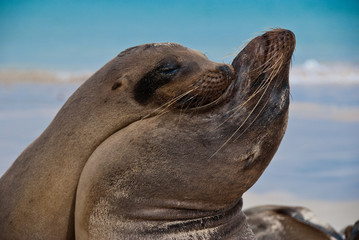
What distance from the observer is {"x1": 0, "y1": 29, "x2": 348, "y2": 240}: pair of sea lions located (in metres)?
3.45

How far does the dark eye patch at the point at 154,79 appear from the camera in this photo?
3.66 metres

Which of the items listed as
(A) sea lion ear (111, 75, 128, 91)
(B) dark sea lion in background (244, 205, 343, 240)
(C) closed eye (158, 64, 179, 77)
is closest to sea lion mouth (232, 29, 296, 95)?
(C) closed eye (158, 64, 179, 77)

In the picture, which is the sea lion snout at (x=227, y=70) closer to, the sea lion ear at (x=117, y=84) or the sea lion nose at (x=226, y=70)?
the sea lion nose at (x=226, y=70)

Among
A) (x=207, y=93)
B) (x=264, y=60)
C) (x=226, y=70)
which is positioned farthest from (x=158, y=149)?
(x=264, y=60)

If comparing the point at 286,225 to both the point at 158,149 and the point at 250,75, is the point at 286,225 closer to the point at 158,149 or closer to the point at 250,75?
the point at 250,75

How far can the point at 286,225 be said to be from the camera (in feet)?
17.1

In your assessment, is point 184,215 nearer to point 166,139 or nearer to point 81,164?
point 166,139

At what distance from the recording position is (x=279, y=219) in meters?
5.29

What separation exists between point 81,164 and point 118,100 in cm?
43

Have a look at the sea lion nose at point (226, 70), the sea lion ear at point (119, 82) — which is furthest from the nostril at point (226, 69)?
the sea lion ear at point (119, 82)

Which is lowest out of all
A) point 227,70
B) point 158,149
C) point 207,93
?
point 158,149

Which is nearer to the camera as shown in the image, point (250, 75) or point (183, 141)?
point (183, 141)

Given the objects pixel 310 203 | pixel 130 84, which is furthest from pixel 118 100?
pixel 310 203

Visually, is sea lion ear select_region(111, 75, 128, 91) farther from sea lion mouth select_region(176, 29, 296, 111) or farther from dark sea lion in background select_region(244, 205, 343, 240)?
dark sea lion in background select_region(244, 205, 343, 240)
